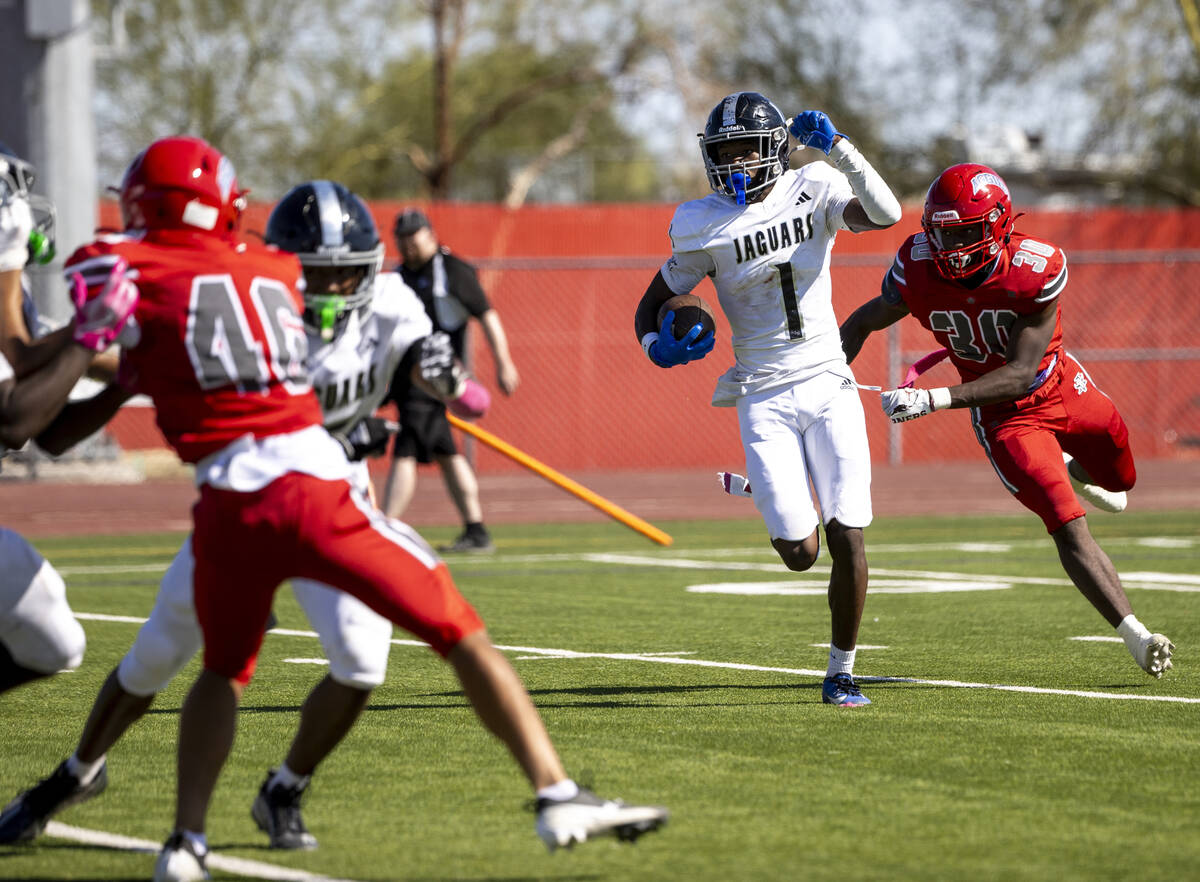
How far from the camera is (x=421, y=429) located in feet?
42.1

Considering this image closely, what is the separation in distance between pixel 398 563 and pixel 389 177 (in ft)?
112

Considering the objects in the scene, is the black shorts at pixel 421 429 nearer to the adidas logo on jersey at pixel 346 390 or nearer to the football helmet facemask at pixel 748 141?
the football helmet facemask at pixel 748 141

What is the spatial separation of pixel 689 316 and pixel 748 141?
72cm

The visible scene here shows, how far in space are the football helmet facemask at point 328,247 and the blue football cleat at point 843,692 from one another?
2816mm

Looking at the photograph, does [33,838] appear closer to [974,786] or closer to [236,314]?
[236,314]

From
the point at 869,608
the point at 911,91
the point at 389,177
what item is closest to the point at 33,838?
the point at 869,608

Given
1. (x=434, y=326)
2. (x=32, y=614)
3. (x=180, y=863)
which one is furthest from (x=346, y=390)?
(x=434, y=326)

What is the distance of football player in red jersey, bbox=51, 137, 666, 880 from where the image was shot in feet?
14.6

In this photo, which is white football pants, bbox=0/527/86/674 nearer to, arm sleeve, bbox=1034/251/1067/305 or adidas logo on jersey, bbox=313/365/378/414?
adidas logo on jersey, bbox=313/365/378/414

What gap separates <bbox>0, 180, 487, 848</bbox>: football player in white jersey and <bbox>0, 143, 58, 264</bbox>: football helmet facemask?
22.2 inches

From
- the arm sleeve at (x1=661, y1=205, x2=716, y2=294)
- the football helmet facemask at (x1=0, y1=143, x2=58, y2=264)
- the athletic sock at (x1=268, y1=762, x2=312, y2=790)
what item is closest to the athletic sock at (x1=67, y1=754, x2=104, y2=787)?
the athletic sock at (x1=268, y1=762, x2=312, y2=790)

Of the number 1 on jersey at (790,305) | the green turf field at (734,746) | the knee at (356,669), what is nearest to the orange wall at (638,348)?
the green turf field at (734,746)

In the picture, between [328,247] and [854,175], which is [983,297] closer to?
[854,175]

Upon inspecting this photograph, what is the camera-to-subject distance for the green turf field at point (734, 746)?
15.6ft
